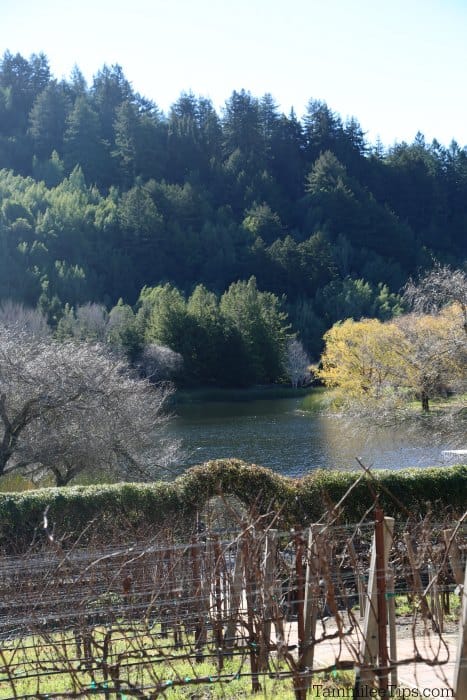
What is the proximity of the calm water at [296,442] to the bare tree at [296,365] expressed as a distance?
19329mm

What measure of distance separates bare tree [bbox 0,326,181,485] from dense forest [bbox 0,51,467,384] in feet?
121

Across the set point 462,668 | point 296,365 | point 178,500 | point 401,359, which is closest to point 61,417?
point 178,500

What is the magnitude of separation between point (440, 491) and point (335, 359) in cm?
3191

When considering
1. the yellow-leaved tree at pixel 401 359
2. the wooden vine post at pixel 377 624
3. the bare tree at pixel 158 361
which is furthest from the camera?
the bare tree at pixel 158 361

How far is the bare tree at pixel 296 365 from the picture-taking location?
65.3 m

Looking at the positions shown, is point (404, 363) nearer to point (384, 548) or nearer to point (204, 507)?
point (204, 507)

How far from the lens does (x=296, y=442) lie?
32781 mm

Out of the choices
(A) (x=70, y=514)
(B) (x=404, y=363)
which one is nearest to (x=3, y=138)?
(B) (x=404, y=363)

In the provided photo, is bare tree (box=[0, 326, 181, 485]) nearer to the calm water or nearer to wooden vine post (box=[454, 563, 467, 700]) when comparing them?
the calm water

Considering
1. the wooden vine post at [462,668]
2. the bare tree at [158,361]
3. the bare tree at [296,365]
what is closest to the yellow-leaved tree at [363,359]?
the bare tree at [158,361]

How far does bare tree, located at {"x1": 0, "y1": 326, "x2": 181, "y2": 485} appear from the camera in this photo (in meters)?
19.0

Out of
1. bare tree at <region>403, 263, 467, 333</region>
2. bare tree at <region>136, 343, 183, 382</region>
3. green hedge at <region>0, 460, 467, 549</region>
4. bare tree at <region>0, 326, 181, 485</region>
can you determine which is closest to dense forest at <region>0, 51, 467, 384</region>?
bare tree at <region>136, 343, 183, 382</region>

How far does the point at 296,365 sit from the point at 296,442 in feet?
109

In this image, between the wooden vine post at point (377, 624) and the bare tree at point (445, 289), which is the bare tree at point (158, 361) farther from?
the wooden vine post at point (377, 624)
